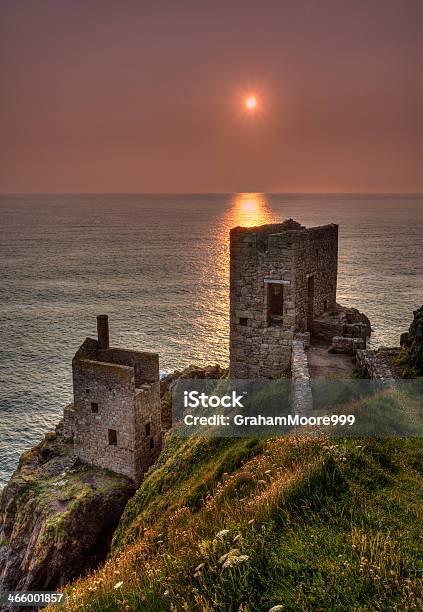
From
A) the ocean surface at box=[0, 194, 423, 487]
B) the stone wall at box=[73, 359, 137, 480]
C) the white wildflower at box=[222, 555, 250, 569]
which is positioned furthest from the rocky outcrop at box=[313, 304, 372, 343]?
the ocean surface at box=[0, 194, 423, 487]

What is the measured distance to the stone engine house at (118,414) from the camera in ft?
95.6

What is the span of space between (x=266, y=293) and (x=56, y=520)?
1638 cm

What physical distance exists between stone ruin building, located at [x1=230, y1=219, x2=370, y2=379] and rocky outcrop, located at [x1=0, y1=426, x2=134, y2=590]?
1122 cm

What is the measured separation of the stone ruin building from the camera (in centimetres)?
2261

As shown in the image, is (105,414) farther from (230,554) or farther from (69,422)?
→ (230,554)

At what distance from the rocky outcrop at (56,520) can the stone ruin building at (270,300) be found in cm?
1122

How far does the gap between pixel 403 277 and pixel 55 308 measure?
60625 millimetres

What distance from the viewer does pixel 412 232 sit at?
16712 centimetres

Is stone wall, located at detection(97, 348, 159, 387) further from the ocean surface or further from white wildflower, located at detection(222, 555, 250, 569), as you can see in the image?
white wildflower, located at detection(222, 555, 250, 569)

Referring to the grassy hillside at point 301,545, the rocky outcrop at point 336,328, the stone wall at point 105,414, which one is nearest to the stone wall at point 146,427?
the stone wall at point 105,414

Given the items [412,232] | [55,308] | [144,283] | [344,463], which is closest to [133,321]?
[55,308]

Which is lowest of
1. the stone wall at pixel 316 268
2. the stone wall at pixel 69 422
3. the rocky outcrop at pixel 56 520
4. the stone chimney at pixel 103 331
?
the rocky outcrop at pixel 56 520

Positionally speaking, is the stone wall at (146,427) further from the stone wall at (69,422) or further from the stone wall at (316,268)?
the stone wall at (316,268)

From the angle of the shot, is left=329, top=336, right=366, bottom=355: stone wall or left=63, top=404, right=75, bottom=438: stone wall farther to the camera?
left=63, top=404, right=75, bottom=438: stone wall
